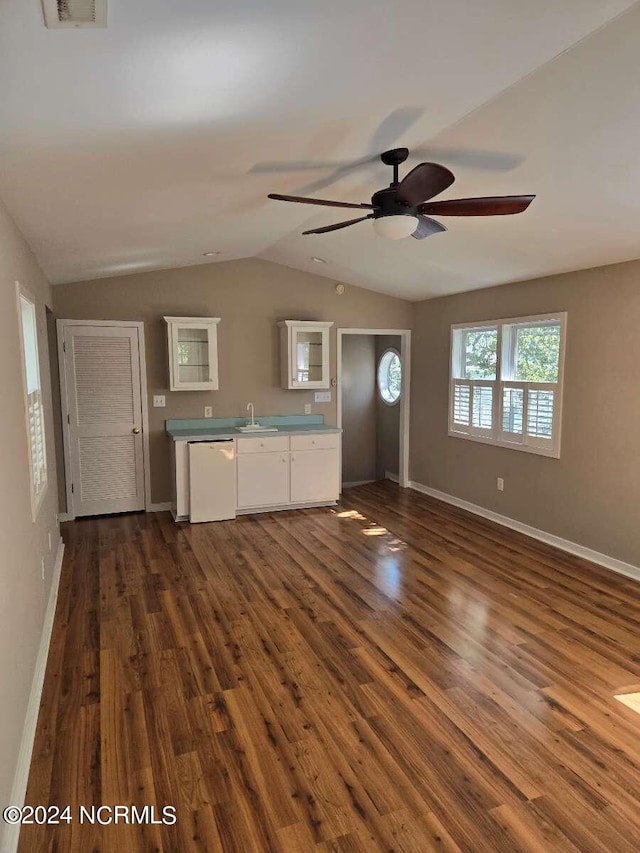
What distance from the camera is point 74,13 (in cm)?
127

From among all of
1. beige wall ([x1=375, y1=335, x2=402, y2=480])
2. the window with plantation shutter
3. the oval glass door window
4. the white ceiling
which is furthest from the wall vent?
the oval glass door window

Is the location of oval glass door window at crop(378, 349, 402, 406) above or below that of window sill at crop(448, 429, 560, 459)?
above


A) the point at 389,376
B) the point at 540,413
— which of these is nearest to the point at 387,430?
the point at 389,376

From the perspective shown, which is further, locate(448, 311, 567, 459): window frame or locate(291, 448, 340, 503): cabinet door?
locate(291, 448, 340, 503): cabinet door

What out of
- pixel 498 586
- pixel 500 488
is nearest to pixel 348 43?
pixel 498 586

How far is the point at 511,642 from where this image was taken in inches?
125

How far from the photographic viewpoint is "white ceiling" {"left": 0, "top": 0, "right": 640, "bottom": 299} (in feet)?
5.03

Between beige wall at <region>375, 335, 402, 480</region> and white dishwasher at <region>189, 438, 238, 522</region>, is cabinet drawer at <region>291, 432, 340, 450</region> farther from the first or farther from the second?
beige wall at <region>375, 335, 402, 480</region>

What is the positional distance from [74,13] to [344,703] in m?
2.74

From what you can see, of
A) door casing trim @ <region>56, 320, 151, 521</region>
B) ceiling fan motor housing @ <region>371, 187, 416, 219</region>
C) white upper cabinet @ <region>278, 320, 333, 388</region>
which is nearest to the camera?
ceiling fan motor housing @ <region>371, 187, 416, 219</region>

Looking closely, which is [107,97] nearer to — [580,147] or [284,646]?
[580,147]

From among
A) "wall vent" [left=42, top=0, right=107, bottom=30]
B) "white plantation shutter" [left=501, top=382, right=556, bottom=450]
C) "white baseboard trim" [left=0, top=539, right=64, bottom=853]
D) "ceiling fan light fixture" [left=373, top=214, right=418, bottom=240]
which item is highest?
"wall vent" [left=42, top=0, right=107, bottom=30]

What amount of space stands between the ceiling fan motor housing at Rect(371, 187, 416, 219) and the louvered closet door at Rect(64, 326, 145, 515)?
3.65 metres

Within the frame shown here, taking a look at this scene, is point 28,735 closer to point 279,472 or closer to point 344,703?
point 344,703
